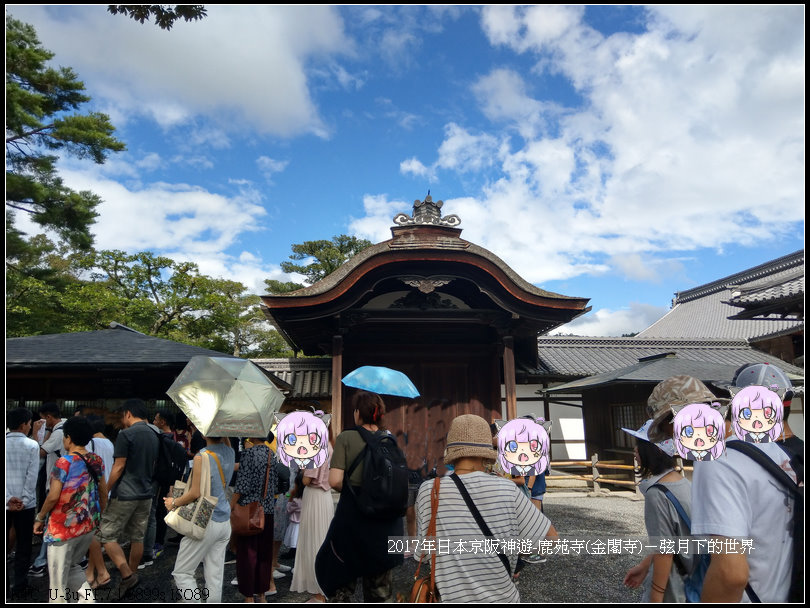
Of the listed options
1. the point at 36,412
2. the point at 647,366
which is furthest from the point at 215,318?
the point at 647,366

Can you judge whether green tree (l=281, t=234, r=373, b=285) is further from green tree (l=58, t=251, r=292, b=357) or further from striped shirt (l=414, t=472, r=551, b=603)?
striped shirt (l=414, t=472, r=551, b=603)

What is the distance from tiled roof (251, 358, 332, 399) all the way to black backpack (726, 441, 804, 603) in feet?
34.3

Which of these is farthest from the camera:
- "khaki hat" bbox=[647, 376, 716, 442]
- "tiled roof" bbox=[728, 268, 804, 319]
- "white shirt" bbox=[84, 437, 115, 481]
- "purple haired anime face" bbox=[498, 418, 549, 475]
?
"tiled roof" bbox=[728, 268, 804, 319]

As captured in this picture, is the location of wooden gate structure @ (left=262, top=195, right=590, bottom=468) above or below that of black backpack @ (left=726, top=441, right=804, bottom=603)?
above

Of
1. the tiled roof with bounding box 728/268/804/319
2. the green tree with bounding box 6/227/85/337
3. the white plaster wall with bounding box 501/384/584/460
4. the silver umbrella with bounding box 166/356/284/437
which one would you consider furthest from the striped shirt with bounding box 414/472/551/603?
the green tree with bounding box 6/227/85/337

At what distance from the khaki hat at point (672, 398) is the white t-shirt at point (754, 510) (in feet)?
1.56

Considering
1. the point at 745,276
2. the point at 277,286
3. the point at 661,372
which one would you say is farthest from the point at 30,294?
the point at 745,276

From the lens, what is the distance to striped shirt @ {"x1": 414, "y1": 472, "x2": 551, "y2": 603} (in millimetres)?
2262

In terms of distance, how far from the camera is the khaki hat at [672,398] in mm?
2490

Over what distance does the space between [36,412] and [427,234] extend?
7.84m

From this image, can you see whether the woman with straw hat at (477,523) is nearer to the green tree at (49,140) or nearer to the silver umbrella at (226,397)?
the silver umbrella at (226,397)

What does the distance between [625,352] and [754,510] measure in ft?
54.8

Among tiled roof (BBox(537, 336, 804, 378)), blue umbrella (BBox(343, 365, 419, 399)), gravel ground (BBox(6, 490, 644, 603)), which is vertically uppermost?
tiled roof (BBox(537, 336, 804, 378))

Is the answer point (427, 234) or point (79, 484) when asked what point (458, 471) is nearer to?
point (79, 484)
